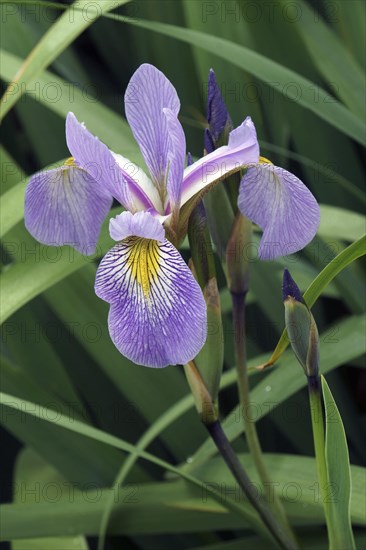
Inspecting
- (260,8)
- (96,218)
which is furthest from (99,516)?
(260,8)

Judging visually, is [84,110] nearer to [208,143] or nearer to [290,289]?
[208,143]

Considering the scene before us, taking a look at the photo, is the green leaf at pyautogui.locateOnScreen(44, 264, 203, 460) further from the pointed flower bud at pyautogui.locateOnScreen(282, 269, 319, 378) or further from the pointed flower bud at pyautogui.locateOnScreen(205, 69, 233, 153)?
the pointed flower bud at pyautogui.locateOnScreen(282, 269, 319, 378)

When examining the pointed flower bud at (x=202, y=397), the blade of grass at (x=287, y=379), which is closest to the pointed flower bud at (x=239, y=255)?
the pointed flower bud at (x=202, y=397)

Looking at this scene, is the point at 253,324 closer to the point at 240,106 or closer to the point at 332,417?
the point at 240,106

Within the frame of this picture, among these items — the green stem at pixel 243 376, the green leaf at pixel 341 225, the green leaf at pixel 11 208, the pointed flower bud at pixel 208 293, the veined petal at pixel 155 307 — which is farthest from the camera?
the green leaf at pixel 341 225

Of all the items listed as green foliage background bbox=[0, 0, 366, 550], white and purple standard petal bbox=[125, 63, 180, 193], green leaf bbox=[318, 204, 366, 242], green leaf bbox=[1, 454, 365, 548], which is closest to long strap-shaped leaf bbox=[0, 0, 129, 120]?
green foliage background bbox=[0, 0, 366, 550]

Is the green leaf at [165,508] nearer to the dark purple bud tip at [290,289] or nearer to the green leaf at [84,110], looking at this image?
the dark purple bud tip at [290,289]

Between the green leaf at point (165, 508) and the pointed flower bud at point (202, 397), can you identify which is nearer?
the pointed flower bud at point (202, 397)
